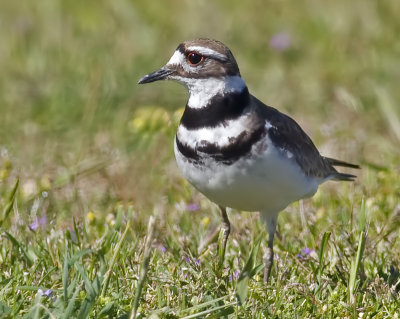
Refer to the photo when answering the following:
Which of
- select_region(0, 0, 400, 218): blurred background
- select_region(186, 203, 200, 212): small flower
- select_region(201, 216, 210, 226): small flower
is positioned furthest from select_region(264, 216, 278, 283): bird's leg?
select_region(0, 0, 400, 218): blurred background

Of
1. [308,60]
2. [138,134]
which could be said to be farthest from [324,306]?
[308,60]

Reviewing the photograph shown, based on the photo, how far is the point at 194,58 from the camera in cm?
458

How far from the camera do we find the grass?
4008 millimetres

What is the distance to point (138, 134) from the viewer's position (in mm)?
6707

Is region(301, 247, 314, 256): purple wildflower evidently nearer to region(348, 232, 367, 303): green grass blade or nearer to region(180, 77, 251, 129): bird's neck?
region(348, 232, 367, 303): green grass blade

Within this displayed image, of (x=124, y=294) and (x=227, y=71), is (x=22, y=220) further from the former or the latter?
(x=227, y=71)

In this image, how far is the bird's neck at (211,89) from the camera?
14.7 feet

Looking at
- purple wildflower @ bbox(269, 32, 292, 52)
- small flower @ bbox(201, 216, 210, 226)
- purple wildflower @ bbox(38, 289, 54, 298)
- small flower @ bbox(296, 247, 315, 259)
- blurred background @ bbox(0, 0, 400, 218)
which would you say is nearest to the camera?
purple wildflower @ bbox(38, 289, 54, 298)

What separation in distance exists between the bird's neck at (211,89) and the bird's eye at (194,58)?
0.31ft

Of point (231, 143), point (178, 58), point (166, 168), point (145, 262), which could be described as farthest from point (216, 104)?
point (166, 168)

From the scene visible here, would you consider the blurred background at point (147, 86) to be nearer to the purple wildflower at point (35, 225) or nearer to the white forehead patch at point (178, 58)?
the purple wildflower at point (35, 225)

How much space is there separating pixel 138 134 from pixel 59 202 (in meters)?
1.23

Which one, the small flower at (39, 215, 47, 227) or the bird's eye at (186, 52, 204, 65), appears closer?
the bird's eye at (186, 52, 204, 65)

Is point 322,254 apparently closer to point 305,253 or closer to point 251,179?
point 305,253
